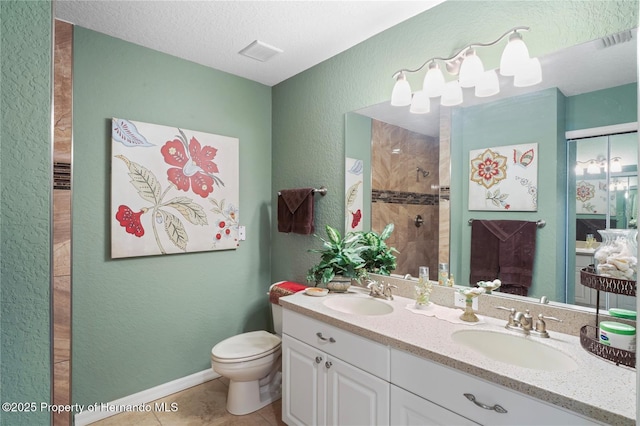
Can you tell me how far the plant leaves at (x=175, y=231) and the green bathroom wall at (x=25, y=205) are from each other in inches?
57.3

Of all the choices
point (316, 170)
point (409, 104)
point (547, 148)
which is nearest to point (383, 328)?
point (547, 148)

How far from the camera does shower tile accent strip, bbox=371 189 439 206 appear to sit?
183 cm

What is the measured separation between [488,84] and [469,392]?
135 centimetres

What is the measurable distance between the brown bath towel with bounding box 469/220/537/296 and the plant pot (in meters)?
0.72

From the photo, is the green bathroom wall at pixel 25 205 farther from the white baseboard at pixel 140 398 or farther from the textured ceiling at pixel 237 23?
the white baseboard at pixel 140 398

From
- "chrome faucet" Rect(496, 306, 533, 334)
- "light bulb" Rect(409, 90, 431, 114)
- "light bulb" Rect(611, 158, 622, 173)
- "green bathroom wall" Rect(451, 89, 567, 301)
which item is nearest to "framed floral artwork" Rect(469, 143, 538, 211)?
"green bathroom wall" Rect(451, 89, 567, 301)

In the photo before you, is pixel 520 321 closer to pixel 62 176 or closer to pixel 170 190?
pixel 170 190

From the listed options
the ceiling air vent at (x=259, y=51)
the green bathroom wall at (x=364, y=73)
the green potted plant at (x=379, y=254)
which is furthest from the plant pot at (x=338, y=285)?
the ceiling air vent at (x=259, y=51)

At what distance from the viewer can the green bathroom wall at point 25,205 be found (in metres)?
0.80

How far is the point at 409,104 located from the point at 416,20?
1.55 feet

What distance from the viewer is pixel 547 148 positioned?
140 cm

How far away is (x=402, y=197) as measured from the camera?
201 cm

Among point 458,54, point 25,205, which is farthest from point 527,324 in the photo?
point 25,205

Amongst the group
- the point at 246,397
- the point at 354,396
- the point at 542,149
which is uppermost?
the point at 542,149
